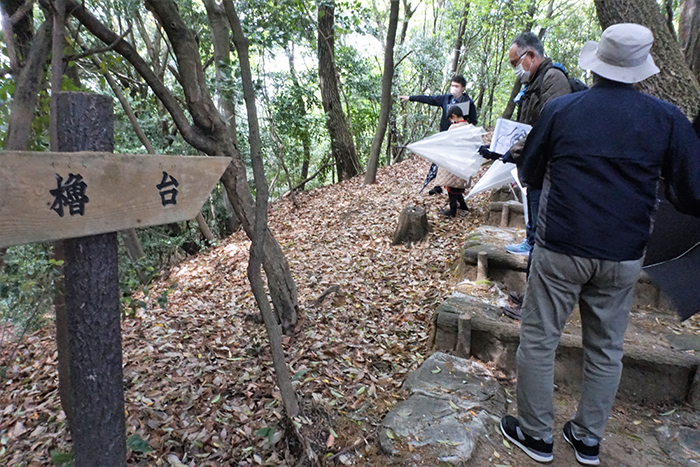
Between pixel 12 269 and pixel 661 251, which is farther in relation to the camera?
pixel 12 269

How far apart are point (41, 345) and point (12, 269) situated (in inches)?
55.8

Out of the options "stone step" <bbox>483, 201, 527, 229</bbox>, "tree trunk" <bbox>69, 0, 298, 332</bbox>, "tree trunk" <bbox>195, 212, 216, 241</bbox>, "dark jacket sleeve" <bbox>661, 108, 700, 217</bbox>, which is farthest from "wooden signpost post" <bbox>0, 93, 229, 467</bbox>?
"tree trunk" <bbox>195, 212, 216, 241</bbox>

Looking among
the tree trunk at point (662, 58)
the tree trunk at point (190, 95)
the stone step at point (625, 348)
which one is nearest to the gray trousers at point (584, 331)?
the stone step at point (625, 348)

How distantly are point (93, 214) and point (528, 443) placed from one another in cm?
250

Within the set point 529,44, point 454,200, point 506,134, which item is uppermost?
point 529,44

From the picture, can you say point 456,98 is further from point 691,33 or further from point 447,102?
point 691,33

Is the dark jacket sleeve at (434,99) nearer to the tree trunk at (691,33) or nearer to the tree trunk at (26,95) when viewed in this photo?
the tree trunk at (691,33)

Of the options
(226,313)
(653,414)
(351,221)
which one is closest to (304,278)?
(226,313)

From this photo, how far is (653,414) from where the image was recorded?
104 inches

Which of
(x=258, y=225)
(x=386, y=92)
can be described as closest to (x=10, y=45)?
(x=258, y=225)

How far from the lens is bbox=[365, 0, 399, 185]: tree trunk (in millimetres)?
8168

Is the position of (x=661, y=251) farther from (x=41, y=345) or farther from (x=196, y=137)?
(x=41, y=345)

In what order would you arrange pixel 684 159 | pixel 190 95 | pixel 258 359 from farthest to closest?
pixel 258 359 → pixel 190 95 → pixel 684 159

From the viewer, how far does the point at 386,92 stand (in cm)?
870
